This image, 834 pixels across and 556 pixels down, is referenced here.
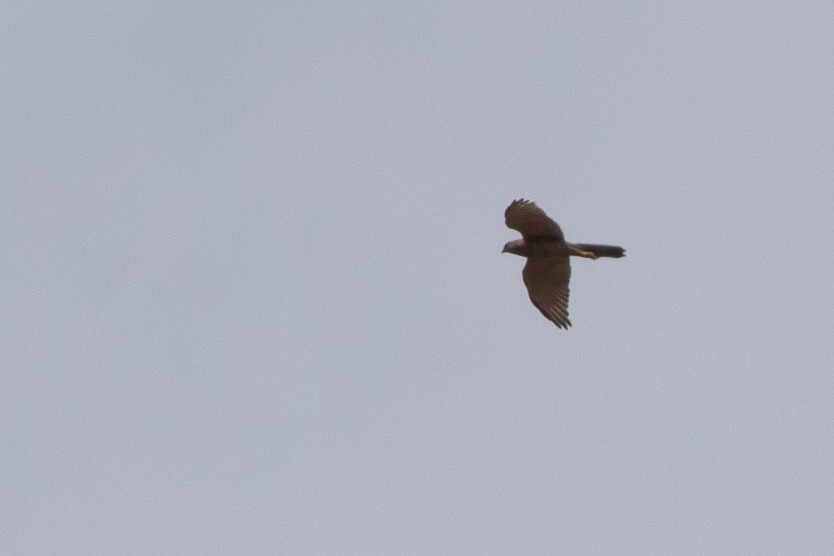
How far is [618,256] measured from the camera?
33.0 m

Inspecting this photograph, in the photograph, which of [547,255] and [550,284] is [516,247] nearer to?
[547,255]

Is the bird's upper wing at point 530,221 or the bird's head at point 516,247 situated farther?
the bird's head at point 516,247

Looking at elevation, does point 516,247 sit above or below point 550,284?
above

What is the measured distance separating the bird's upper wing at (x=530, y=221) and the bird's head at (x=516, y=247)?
15 centimetres

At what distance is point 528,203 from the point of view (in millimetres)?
31859

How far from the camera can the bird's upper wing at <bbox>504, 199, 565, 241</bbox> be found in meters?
31.9

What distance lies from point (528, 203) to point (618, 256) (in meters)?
2.19

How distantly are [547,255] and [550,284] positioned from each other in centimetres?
58

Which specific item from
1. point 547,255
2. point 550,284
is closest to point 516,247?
point 547,255

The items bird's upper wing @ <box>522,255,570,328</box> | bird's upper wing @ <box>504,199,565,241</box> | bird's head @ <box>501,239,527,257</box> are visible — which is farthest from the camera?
Result: bird's upper wing @ <box>522,255,570,328</box>

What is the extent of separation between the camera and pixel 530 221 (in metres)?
32.3

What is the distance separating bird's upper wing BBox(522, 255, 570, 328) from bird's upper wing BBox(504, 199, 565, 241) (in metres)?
0.53

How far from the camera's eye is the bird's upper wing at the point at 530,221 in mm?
31906

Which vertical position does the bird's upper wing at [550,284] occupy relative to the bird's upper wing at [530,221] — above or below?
below
